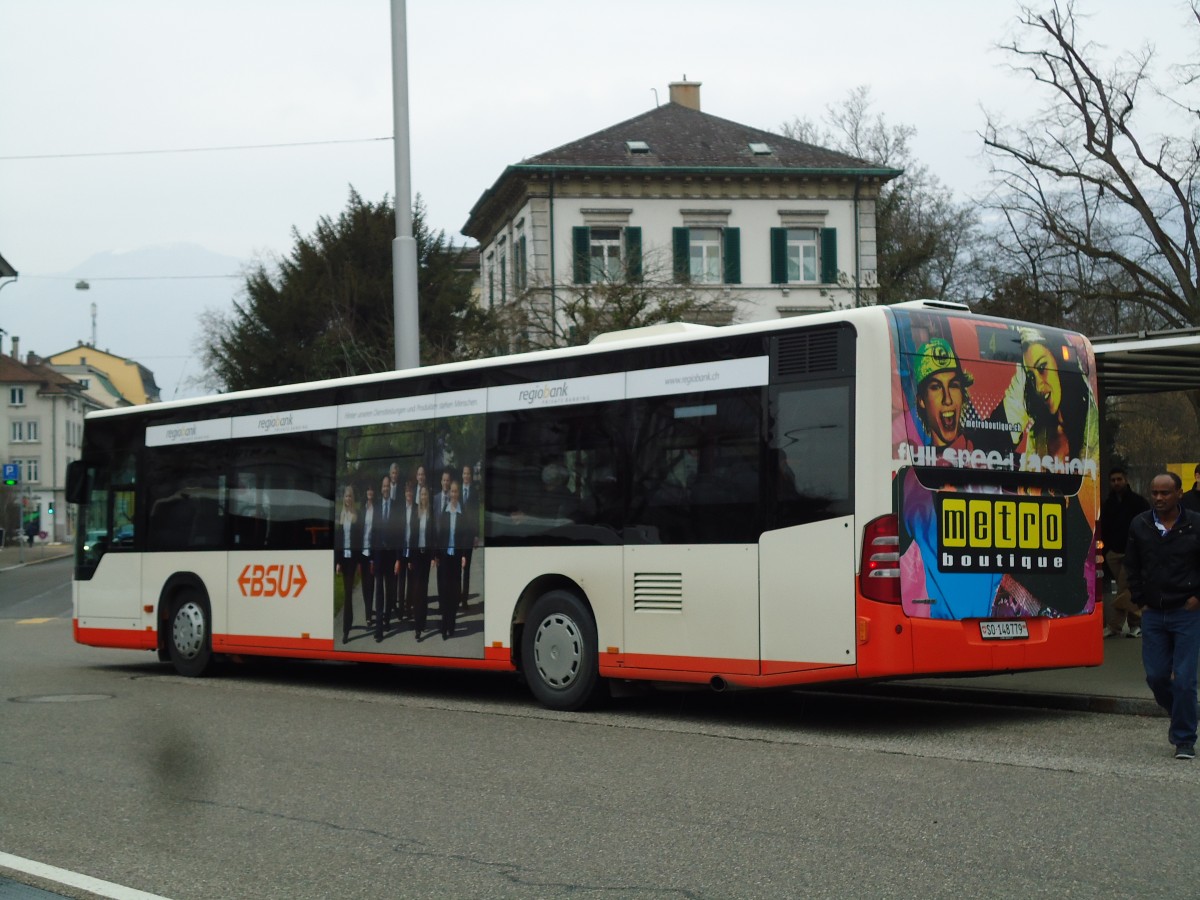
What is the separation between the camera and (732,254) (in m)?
54.2

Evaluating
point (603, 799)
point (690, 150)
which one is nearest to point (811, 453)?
point (603, 799)

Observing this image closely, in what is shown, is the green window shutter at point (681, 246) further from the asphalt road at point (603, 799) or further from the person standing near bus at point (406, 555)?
the asphalt road at point (603, 799)

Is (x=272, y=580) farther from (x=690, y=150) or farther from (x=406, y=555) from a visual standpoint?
(x=690, y=150)

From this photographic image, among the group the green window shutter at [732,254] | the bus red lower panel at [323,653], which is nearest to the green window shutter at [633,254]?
the green window shutter at [732,254]

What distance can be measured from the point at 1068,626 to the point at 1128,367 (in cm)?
470

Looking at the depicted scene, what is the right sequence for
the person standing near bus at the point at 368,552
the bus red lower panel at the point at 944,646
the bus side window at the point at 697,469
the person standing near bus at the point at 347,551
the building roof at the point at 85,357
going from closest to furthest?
the bus red lower panel at the point at 944,646 → the bus side window at the point at 697,469 → the person standing near bus at the point at 368,552 → the person standing near bus at the point at 347,551 → the building roof at the point at 85,357

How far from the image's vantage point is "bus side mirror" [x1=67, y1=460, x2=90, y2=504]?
18531 mm

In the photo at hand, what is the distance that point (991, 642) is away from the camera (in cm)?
1107

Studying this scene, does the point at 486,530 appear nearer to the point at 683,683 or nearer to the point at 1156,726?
the point at 683,683

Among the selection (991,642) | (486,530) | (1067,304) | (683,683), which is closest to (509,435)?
(486,530)

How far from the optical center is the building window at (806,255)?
Result: 54625mm

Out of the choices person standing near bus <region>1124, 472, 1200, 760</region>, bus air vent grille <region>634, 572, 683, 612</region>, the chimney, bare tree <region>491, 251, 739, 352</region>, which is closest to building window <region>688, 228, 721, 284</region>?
the chimney

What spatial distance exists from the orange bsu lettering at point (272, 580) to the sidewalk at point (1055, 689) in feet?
18.1

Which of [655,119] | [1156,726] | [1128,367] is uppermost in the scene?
[655,119]
